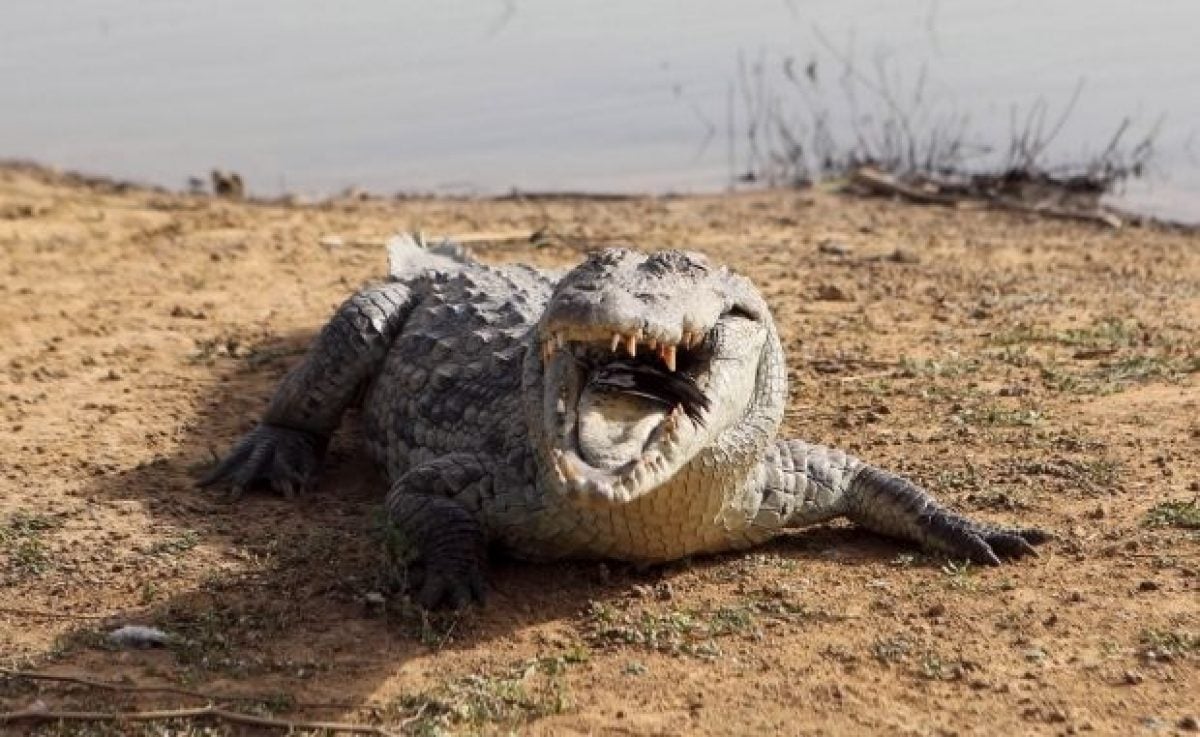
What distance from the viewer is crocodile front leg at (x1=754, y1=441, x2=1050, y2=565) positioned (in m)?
4.32

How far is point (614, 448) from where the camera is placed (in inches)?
142

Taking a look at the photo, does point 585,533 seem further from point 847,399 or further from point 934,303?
point 934,303

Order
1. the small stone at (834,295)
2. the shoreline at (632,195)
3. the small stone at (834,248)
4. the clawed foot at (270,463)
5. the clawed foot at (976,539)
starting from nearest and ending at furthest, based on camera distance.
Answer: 1. the clawed foot at (976,539)
2. the clawed foot at (270,463)
3. the small stone at (834,295)
4. the small stone at (834,248)
5. the shoreline at (632,195)

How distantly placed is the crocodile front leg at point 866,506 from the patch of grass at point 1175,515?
1.31 feet

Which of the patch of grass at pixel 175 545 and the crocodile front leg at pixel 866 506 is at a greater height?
the crocodile front leg at pixel 866 506

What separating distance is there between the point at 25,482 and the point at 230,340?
203 centimetres

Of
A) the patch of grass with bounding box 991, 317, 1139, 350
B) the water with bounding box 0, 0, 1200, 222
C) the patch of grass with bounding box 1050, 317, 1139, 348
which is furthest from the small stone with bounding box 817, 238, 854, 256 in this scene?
the water with bounding box 0, 0, 1200, 222

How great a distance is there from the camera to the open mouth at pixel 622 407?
3426 mm

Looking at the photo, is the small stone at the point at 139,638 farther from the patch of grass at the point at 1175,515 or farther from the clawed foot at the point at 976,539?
the patch of grass at the point at 1175,515

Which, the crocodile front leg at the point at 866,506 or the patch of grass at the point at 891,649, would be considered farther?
the crocodile front leg at the point at 866,506

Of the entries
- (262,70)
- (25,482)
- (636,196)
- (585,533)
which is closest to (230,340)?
(25,482)

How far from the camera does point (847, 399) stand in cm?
602

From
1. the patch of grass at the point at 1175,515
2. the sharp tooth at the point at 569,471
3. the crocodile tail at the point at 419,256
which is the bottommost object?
the patch of grass at the point at 1175,515

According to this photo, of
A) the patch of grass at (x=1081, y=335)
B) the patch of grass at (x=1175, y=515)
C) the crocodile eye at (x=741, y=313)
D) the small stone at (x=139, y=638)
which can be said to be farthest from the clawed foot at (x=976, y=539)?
the patch of grass at (x=1081, y=335)
